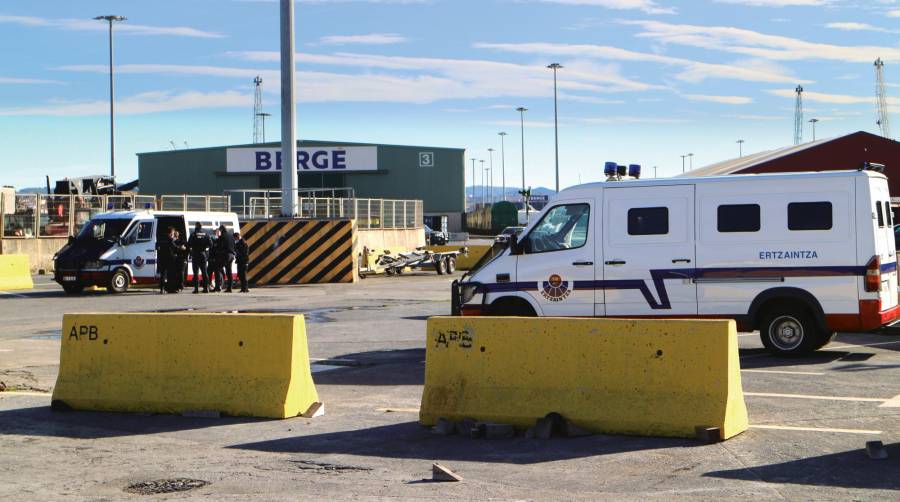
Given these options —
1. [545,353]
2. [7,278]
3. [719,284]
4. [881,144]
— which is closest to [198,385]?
[545,353]

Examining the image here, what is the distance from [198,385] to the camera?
33.0 feet

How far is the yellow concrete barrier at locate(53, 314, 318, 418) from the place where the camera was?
9797mm

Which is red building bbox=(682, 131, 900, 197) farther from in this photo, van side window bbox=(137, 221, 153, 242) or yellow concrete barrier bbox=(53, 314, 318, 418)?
yellow concrete barrier bbox=(53, 314, 318, 418)

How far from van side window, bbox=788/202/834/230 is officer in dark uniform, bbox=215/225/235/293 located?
53.3ft

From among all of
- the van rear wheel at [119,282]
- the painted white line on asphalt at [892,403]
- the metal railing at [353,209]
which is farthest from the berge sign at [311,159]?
the painted white line on asphalt at [892,403]

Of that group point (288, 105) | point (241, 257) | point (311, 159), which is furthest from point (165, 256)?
point (311, 159)

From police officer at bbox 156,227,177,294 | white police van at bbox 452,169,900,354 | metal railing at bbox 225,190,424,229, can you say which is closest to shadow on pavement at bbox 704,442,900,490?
white police van at bbox 452,169,900,354

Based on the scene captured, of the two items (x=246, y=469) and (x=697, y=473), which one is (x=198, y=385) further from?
(x=697, y=473)

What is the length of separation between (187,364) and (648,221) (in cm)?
630

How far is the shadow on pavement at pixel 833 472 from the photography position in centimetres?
716

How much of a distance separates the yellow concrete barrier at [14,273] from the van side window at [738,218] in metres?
20.8

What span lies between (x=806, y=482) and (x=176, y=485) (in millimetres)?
4267

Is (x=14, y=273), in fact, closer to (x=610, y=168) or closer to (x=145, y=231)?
(x=145, y=231)

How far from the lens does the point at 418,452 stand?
27.7ft
